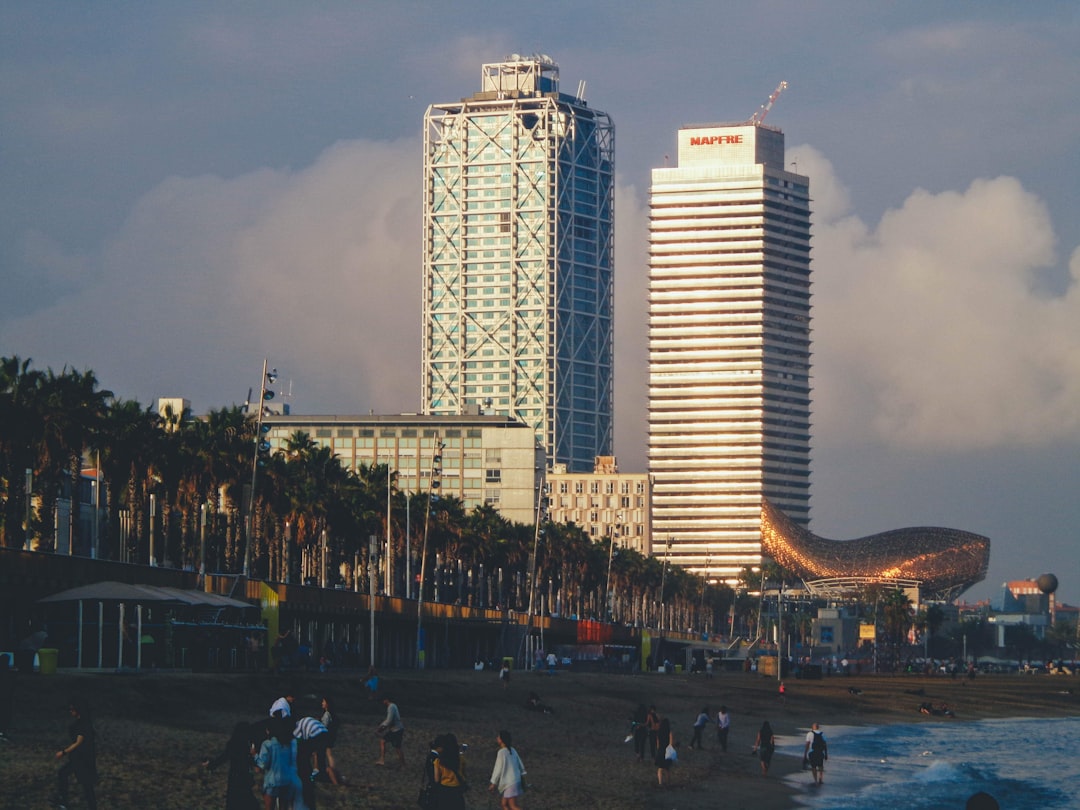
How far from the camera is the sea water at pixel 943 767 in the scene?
44938 millimetres

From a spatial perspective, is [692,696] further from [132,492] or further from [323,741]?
[323,741]

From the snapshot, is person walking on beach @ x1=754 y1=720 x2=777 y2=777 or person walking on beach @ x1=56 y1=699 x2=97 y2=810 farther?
person walking on beach @ x1=754 y1=720 x2=777 y2=777

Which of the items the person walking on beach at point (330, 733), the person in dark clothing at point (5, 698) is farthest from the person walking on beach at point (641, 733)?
the person in dark clothing at point (5, 698)

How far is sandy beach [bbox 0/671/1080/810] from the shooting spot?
93.7 ft

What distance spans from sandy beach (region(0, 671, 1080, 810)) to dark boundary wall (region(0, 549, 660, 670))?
549 cm

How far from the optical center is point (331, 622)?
89000 millimetres

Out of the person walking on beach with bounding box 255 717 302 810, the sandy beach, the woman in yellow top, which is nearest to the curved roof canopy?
the sandy beach

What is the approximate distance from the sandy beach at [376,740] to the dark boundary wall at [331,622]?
18.0 ft

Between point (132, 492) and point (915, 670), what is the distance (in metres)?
122

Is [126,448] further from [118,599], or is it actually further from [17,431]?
[118,599]

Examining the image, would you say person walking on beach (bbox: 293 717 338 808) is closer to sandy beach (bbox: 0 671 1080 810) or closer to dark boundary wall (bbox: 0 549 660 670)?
sandy beach (bbox: 0 671 1080 810)

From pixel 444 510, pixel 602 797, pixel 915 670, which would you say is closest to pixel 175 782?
pixel 602 797

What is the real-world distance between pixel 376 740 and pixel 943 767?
22072 millimetres

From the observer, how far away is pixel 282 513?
94750 millimetres
